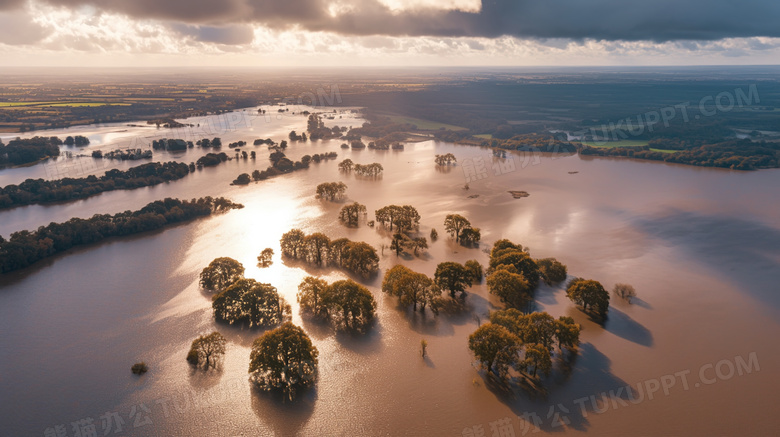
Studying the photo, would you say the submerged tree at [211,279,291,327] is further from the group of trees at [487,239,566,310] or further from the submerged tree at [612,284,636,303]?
the submerged tree at [612,284,636,303]

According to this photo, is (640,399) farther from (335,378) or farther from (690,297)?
(335,378)

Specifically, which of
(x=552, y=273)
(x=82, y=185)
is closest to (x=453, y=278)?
(x=552, y=273)

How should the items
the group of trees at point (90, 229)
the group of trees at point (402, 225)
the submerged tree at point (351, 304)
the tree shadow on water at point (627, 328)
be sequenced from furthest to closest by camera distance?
1. the group of trees at point (402, 225)
2. the group of trees at point (90, 229)
3. the submerged tree at point (351, 304)
4. the tree shadow on water at point (627, 328)

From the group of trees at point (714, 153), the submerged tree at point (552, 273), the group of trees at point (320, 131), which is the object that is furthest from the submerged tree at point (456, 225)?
the group of trees at point (320, 131)

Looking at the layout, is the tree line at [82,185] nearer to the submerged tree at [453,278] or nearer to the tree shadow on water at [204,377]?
the tree shadow on water at [204,377]

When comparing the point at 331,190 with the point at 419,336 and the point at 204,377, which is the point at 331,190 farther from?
the point at 204,377

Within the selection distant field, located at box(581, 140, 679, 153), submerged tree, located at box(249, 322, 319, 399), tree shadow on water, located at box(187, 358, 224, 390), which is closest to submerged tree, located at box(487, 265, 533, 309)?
submerged tree, located at box(249, 322, 319, 399)
